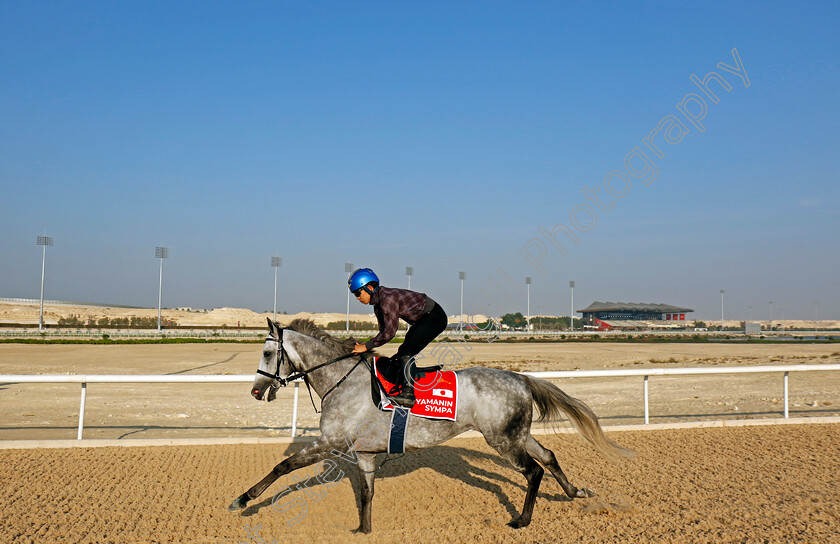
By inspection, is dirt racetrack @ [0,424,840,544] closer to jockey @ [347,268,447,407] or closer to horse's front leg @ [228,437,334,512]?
horse's front leg @ [228,437,334,512]

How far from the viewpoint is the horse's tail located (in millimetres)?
5625

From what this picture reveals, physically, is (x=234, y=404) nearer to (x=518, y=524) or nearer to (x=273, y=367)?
(x=273, y=367)

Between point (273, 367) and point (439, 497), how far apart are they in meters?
2.19

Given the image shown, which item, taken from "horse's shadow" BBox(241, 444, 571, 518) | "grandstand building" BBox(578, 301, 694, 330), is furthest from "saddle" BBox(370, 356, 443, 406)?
"grandstand building" BBox(578, 301, 694, 330)

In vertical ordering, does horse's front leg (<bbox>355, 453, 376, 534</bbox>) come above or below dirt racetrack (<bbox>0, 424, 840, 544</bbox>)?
above

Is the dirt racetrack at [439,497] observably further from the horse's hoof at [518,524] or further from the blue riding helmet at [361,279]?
the blue riding helmet at [361,279]

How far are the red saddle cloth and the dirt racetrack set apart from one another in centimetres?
97

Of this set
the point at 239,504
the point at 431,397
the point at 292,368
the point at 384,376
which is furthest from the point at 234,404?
the point at 431,397

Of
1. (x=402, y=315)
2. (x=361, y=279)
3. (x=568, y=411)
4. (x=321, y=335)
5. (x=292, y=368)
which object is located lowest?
→ (x=568, y=411)

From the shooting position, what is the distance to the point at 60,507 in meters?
5.14

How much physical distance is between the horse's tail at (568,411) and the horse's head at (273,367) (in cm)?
232

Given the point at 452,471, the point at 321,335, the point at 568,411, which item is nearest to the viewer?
the point at 321,335

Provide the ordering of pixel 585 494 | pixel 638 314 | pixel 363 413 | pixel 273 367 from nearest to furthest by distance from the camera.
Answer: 1. pixel 363 413
2. pixel 273 367
3. pixel 585 494
4. pixel 638 314

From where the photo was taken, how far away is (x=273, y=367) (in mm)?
5129
